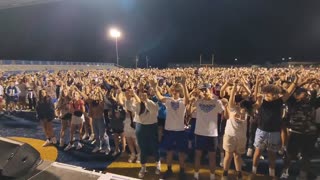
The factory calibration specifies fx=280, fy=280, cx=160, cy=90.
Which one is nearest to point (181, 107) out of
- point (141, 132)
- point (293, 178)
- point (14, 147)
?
point (141, 132)

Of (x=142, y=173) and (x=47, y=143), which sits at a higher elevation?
(x=47, y=143)

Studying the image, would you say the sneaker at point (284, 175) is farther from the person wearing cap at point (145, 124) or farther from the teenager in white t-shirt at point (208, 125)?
the person wearing cap at point (145, 124)

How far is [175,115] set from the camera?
6102 millimetres

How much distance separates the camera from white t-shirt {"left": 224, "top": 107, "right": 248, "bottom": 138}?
5.61m

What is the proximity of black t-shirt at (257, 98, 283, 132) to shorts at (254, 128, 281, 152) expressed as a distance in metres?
0.09

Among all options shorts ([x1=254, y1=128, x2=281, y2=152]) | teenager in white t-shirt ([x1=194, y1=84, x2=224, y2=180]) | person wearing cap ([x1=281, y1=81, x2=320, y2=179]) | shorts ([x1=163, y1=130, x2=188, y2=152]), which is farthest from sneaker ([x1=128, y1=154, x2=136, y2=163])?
person wearing cap ([x1=281, y1=81, x2=320, y2=179])

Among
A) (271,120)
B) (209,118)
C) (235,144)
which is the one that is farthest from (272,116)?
(209,118)

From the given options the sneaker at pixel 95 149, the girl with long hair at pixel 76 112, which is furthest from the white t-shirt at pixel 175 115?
the girl with long hair at pixel 76 112

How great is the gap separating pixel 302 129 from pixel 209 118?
1.91 meters

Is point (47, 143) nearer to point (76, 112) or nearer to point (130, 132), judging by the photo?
point (76, 112)

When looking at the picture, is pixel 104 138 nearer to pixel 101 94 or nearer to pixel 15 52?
pixel 101 94

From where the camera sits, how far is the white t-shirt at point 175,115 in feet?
19.9

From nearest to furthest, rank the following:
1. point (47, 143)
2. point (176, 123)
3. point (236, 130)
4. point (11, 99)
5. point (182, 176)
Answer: point (236, 130), point (176, 123), point (182, 176), point (47, 143), point (11, 99)

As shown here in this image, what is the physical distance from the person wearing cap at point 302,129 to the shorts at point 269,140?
539 millimetres
